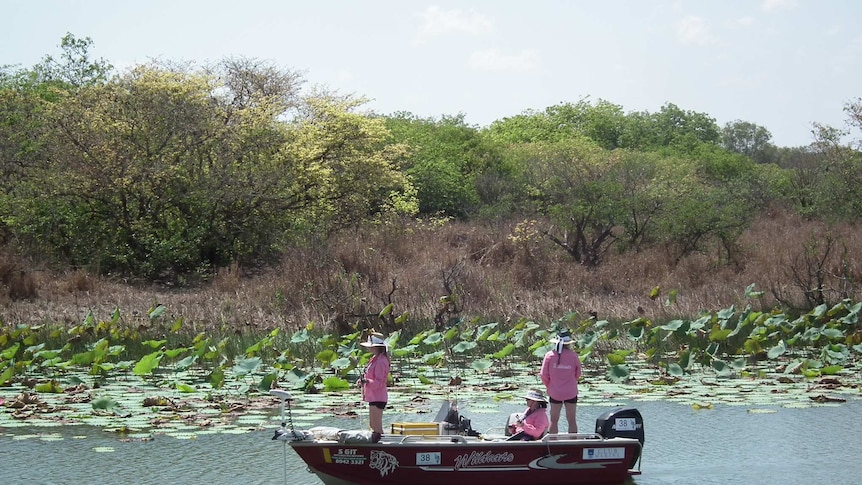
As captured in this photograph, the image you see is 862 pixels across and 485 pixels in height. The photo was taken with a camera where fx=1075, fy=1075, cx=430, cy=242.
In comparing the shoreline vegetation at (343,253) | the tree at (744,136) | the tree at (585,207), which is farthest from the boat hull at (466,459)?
the tree at (744,136)

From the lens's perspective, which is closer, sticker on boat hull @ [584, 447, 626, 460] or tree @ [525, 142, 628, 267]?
sticker on boat hull @ [584, 447, 626, 460]

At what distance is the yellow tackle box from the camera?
11.6 meters

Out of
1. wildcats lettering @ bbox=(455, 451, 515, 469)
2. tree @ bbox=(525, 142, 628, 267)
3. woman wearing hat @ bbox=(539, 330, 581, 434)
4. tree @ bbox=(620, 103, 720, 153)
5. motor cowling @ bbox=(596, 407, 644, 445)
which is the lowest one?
wildcats lettering @ bbox=(455, 451, 515, 469)

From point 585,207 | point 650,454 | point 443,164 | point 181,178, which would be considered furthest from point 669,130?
point 650,454

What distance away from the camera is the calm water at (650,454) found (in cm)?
1162

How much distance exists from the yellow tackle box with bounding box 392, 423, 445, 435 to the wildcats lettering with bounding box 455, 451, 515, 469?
539 mm

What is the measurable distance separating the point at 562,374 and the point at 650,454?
186 cm

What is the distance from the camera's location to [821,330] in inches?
731

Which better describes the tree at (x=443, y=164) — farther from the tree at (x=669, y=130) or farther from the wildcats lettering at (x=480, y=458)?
the wildcats lettering at (x=480, y=458)

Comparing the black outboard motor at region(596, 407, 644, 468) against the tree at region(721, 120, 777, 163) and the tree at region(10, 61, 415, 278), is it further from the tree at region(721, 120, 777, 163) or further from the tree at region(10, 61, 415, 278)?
the tree at region(721, 120, 777, 163)

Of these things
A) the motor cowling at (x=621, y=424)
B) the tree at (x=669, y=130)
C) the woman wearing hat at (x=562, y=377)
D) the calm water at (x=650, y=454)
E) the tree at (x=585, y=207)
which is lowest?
the calm water at (x=650, y=454)

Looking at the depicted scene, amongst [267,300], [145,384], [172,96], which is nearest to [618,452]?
[145,384]

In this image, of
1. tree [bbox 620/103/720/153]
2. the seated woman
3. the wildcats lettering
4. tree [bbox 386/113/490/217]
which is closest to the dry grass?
tree [bbox 386/113/490/217]

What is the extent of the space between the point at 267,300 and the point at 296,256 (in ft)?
5.52
